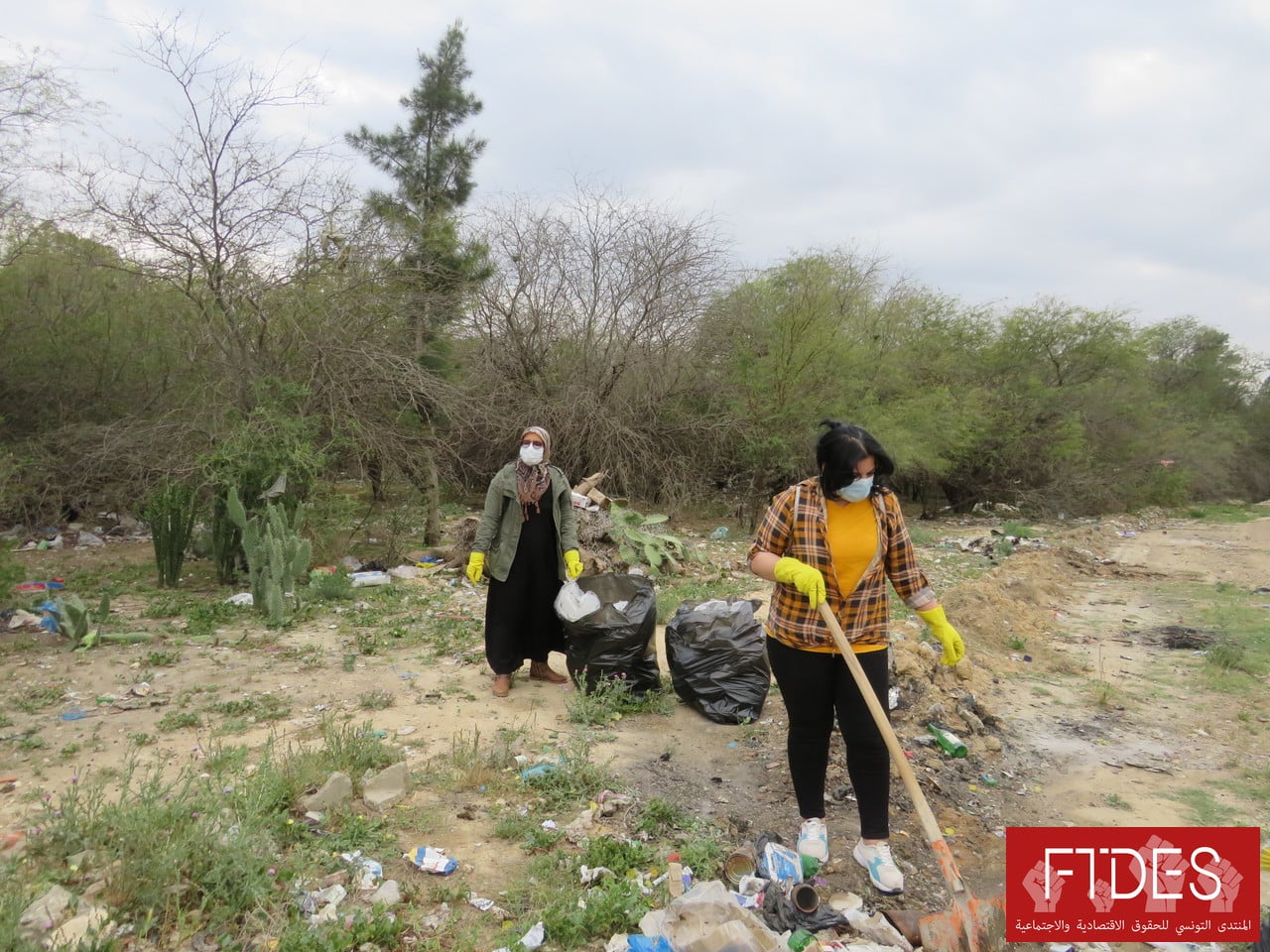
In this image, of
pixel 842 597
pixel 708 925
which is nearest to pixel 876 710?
pixel 842 597

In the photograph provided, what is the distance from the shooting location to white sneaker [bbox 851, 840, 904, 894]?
257cm

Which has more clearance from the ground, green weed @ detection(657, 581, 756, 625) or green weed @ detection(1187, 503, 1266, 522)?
green weed @ detection(657, 581, 756, 625)

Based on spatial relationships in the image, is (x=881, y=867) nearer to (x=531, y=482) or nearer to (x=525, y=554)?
(x=525, y=554)

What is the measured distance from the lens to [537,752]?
3629mm

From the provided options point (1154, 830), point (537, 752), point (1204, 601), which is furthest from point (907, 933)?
point (1204, 601)

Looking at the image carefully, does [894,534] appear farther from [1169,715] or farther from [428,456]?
[428,456]

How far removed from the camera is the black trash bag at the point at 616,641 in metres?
4.27

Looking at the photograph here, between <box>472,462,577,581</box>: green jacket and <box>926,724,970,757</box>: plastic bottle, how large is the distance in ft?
7.42

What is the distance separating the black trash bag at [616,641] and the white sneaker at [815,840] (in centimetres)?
165

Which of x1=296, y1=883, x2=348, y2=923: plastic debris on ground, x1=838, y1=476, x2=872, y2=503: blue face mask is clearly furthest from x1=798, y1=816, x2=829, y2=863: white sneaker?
x1=296, y1=883, x2=348, y2=923: plastic debris on ground

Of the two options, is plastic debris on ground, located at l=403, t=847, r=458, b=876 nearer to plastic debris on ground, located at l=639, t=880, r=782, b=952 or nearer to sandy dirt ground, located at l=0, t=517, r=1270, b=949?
sandy dirt ground, located at l=0, t=517, r=1270, b=949

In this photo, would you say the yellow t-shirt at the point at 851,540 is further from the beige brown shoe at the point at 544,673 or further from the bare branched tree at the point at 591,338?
the bare branched tree at the point at 591,338

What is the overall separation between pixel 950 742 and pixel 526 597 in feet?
8.17

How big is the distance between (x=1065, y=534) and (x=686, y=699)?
14123mm
